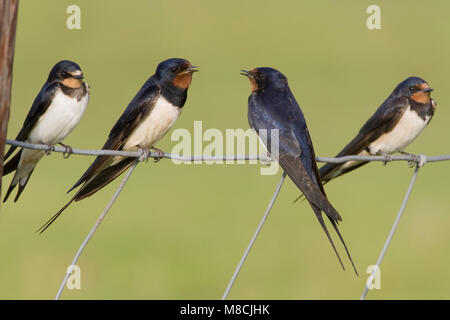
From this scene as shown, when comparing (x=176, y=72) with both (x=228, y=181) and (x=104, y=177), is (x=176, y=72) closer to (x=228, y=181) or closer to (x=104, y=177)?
(x=104, y=177)

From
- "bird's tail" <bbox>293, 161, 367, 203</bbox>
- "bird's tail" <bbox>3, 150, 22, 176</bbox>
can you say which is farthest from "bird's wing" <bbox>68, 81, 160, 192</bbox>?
"bird's tail" <bbox>293, 161, 367, 203</bbox>

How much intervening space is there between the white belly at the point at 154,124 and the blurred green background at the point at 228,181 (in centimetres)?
333

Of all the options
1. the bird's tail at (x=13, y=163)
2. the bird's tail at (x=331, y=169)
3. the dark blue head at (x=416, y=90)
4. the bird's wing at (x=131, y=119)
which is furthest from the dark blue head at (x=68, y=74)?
the dark blue head at (x=416, y=90)

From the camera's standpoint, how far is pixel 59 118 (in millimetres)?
4328

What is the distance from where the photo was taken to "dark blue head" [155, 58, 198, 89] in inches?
180

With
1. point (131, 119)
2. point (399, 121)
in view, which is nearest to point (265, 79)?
point (131, 119)

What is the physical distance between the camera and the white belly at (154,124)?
4.49 m

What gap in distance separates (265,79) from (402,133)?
3.10 ft

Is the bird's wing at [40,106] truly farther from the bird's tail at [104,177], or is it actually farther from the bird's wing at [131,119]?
the bird's tail at [104,177]

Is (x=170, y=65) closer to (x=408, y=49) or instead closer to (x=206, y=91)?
(x=206, y=91)

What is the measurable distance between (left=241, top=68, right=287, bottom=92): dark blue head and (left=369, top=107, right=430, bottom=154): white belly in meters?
0.87

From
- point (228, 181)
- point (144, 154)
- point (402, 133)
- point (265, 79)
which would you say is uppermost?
point (265, 79)

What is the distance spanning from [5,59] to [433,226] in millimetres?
7569
